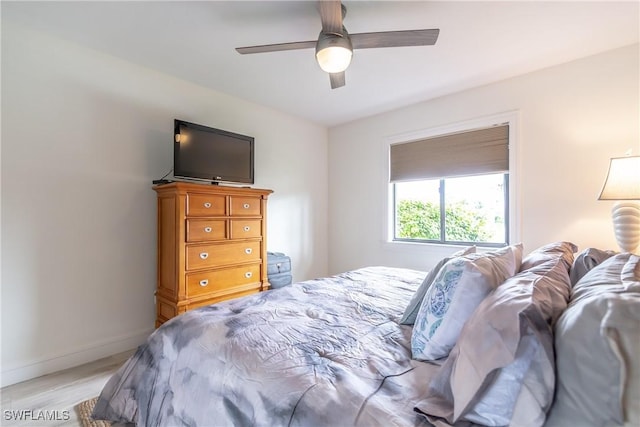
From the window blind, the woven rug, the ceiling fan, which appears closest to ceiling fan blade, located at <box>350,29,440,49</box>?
the ceiling fan

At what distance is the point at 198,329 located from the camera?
1200 mm

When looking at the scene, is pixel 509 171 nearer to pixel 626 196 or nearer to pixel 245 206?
pixel 626 196

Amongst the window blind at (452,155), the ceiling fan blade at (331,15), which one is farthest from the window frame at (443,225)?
the ceiling fan blade at (331,15)

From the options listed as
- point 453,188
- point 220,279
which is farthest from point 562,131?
point 220,279

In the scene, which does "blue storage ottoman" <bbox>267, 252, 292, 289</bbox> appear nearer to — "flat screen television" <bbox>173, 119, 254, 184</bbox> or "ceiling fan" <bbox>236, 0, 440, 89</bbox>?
"flat screen television" <bbox>173, 119, 254, 184</bbox>

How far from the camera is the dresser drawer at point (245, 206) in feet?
8.47

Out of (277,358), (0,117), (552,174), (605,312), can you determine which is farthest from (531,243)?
(0,117)

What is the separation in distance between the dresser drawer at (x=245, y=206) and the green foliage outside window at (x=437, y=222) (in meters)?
1.87

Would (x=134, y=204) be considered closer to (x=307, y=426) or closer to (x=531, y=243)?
(x=307, y=426)

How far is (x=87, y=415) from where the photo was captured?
1.61 meters

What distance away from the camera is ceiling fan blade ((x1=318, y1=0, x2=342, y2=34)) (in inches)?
59.6

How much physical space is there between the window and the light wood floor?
3199 millimetres

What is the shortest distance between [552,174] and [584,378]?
262 cm

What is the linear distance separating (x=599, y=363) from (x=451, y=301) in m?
0.42
